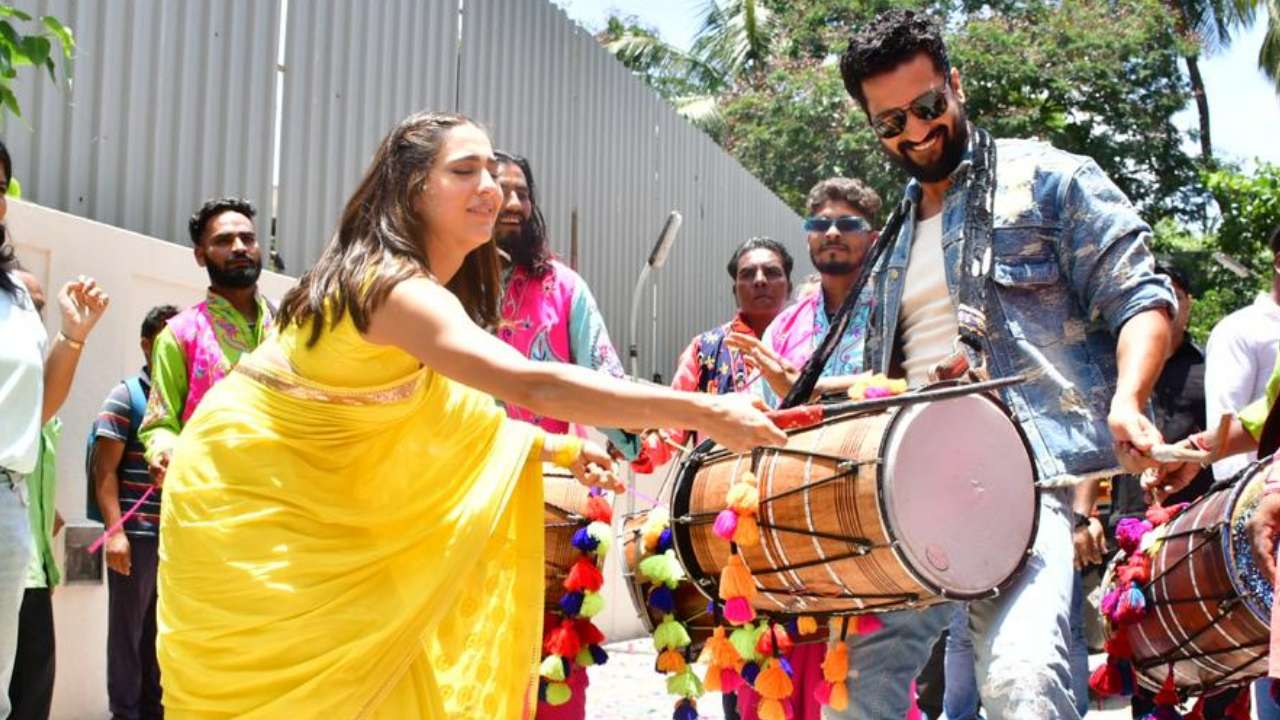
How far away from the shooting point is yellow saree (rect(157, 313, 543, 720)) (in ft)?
11.5

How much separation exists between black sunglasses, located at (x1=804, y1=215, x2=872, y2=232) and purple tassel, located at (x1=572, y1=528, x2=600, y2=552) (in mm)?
1707

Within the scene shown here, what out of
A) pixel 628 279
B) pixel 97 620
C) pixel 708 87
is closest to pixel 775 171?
pixel 708 87

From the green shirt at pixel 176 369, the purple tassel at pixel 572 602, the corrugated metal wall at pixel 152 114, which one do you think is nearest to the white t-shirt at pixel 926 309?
the purple tassel at pixel 572 602

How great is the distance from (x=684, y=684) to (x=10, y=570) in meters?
2.26

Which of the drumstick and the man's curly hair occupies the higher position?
the man's curly hair

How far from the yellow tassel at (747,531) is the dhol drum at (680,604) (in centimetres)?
137

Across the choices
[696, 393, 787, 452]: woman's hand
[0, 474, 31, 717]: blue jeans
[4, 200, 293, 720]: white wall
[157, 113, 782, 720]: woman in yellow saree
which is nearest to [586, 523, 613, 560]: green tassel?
[157, 113, 782, 720]: woman in yellow saree

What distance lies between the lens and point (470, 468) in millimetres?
3969

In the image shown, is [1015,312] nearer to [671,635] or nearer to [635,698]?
[671,635]

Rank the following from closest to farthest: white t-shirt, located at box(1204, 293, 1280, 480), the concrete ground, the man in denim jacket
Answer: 1. the man in denim jacket
2. white t-shirt, located at box(1204, 293, 1280, 480)
3. the concrete ground

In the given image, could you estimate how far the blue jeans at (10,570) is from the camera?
4.62 metres

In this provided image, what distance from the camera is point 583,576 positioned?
16.5 feet

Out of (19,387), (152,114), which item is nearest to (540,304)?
(19,387)

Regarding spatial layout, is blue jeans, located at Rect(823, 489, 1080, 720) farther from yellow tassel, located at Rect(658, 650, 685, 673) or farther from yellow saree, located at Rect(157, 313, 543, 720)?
yellow tassel, located at Rect(658, 650, 685, 673)
